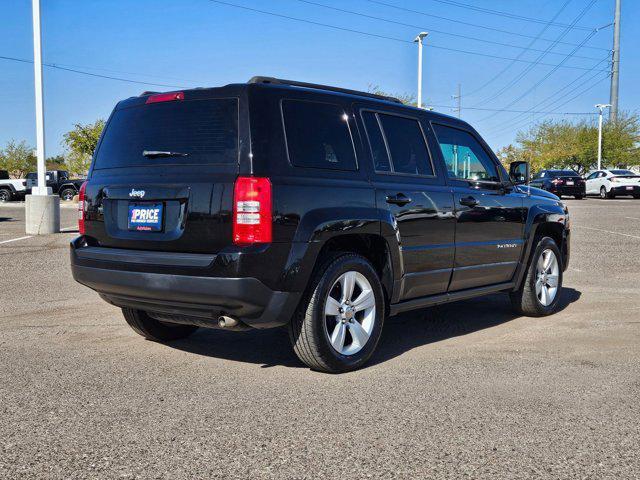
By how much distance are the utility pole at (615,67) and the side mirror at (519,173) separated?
70.9 meters

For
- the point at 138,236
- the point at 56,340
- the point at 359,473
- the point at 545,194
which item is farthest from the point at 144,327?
the point at 545,194

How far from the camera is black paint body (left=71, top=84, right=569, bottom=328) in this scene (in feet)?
14.0

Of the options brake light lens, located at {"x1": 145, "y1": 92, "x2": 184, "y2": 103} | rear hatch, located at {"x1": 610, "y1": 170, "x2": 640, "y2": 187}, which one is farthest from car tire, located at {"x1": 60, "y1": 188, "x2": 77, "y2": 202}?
brake light lens, located at {"x1": 145, "y1": 92, "x2": 184, "y2": 103}

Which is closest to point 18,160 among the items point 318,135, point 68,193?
point 68,193

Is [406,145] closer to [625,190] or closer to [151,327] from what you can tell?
[151,327]

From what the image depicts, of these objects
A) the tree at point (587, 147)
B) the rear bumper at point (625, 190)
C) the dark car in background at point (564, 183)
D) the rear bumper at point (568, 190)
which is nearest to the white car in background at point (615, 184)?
the rear bumper at point (625, 190)

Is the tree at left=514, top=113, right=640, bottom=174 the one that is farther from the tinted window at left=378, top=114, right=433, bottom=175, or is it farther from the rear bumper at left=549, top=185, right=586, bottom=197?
the tinted window at left=378, top=114, right=433, bottom=175

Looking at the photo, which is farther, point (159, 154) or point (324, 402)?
point (159, 154)

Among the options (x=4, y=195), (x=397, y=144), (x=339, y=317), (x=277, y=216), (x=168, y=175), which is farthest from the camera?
(x=4, y=195)

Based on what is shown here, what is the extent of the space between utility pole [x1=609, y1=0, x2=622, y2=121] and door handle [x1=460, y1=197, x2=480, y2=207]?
2827 inches

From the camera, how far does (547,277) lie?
279 inches

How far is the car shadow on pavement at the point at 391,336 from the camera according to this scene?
5301 mm

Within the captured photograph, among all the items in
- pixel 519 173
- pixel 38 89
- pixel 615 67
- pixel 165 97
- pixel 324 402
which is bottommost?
pixel 324 402

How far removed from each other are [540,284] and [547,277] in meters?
0.15
